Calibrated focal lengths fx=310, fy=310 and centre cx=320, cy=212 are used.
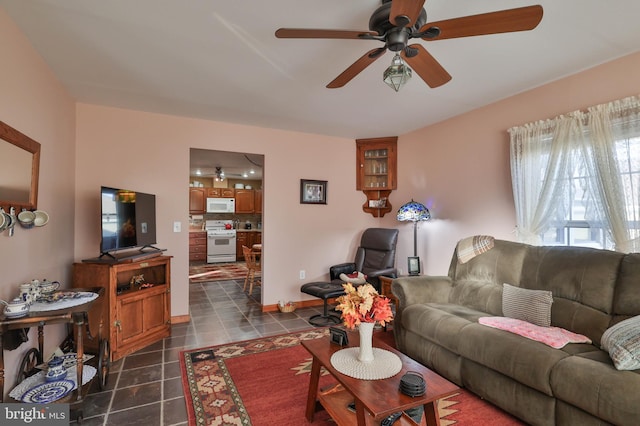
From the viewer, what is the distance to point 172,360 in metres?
2.81

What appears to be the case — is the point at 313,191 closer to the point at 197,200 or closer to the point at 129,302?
the point at 129,302

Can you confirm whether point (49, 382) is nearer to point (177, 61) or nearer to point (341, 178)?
point (177, 61)

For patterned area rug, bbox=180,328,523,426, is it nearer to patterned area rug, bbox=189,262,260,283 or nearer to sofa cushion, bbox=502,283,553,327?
sofa cushion, bbox=502,283,553,327

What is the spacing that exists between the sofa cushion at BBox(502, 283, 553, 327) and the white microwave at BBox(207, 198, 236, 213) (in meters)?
7.44

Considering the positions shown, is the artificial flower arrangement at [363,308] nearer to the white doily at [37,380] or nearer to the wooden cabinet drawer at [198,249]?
the white doily at [37,380]

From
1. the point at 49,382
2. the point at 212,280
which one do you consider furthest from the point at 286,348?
the point at 212,280

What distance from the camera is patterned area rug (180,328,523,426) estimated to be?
6.44ft

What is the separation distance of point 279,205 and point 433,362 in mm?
2758

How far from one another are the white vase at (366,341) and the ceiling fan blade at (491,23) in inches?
63.4

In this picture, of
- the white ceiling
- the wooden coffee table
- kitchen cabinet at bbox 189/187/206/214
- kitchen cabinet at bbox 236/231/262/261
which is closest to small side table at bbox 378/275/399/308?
the wooden coffee table

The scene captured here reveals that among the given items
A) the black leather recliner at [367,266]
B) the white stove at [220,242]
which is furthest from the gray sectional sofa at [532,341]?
the white stove at [220,242]

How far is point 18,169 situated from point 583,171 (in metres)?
4.19

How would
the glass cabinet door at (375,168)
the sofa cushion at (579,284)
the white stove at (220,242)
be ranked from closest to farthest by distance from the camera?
the sofa cushion at (579,284) < the glass cabinet door at (375,168) < the white stove at (220,242)

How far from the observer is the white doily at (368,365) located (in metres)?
1.65
